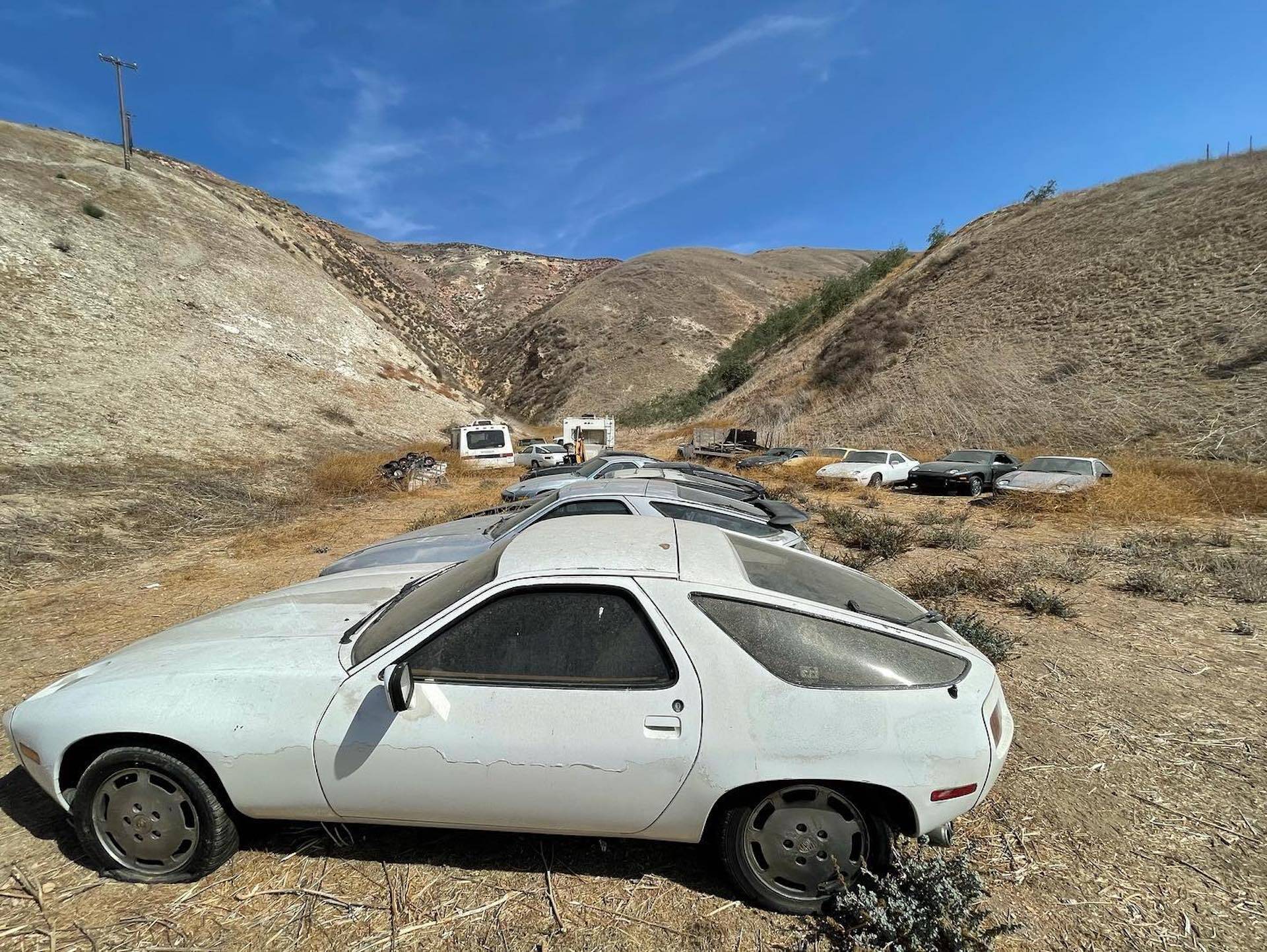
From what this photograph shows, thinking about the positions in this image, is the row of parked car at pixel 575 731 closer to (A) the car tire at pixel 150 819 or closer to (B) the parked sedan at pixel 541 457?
(A) the car tire at pixel 150 819

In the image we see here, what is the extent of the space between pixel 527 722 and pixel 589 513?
3.49 m

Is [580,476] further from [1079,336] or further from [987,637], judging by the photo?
[1079,336]

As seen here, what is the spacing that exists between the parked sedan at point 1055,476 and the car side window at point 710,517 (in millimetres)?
9622

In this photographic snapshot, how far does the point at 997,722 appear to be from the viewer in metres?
2.32

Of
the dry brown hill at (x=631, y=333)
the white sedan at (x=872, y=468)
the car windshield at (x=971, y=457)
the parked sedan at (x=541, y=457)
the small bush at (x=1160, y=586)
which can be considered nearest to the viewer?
the small bush at (x=1160, y=586)

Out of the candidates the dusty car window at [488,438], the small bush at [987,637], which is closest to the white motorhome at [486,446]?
the dusty car window at [488,438]

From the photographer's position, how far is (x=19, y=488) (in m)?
9.90

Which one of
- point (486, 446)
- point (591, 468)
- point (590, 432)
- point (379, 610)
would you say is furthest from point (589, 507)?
point (590, 432)

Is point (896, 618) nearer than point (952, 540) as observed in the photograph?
Yes

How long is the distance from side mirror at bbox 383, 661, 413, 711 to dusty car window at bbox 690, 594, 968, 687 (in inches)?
45.3

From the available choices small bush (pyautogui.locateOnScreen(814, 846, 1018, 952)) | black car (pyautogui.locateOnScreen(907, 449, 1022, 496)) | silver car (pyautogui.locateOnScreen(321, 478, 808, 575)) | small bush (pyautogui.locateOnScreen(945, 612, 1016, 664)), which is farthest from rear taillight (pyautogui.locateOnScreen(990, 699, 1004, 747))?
black car (pyautogui.locateOnScreen(907, 449, 1022, 496))

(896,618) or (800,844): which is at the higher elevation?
(896,618)

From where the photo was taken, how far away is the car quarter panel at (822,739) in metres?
2.15

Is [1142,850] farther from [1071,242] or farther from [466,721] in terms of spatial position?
[1071,242]
